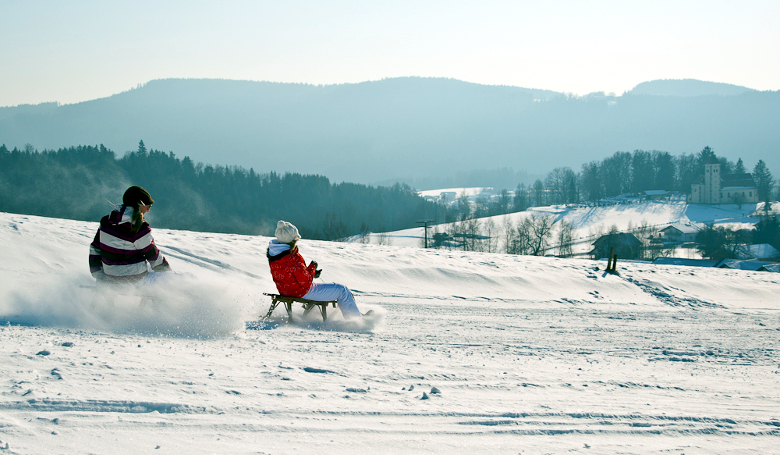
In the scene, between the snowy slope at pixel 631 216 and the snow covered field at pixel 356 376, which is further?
the snowy slope at pixel 631 216

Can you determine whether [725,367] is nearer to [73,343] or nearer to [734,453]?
[734,453]

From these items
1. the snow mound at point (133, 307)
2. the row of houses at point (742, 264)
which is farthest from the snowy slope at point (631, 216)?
the snow mound at point (133, 307)

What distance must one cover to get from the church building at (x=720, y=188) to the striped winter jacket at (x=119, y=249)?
130 m

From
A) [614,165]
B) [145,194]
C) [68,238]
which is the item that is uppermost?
[614,165]

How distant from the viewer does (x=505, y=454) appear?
3352 mm

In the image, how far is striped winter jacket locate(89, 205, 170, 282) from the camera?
6.12 m

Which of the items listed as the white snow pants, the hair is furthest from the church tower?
the hair

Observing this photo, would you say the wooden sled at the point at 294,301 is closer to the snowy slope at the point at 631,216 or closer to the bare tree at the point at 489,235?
the bare tree at the point at 489,235

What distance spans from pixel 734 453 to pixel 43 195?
9253 cm

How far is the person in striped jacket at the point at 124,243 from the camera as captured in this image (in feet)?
20.1

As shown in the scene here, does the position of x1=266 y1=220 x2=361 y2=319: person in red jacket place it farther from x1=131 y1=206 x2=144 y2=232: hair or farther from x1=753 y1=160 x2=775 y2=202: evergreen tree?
x1=753 y1=160 x2=775 y2=202: evergreen tree

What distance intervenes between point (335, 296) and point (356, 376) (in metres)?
2.53

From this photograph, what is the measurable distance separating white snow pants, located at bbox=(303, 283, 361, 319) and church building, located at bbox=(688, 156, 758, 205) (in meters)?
127

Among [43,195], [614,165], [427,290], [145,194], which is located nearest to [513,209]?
[614,165]
